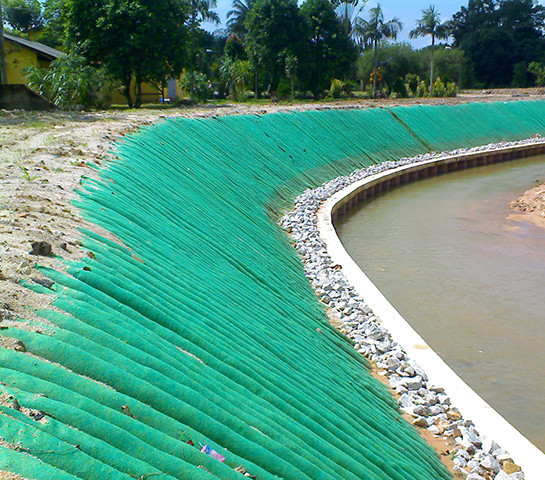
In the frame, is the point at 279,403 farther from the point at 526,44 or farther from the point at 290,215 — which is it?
the point at 526,44

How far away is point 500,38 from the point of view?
5753 centimetres

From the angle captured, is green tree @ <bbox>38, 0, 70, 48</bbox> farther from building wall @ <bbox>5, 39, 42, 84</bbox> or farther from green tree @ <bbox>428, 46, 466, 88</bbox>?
green tree @ <bbox>428, 46, 466, 88</bbox>

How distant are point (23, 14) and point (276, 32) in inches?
937

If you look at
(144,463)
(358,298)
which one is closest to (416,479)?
(144,463)

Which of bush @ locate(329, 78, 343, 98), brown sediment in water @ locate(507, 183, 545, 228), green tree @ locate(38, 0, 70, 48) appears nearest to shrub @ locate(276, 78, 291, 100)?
bush @ locate(329, 78, 343, 98)

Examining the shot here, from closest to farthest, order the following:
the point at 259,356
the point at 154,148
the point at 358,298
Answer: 1. the point at 259,356
2. the point at 358,298
3. the point at 154,148

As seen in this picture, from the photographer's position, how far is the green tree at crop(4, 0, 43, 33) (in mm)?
48156

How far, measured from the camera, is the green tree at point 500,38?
5716 centimetres

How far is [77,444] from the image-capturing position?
2594 mm

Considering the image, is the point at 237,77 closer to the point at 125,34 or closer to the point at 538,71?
the point at 125,34

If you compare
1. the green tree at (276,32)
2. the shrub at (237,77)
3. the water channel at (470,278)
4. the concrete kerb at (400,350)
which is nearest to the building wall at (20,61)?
the shrub at (237,77)

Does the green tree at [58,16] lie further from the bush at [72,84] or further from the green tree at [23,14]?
the green tree at [23,14]

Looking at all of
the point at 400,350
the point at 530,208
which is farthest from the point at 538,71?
the point at 400,350

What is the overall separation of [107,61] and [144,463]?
25101mm
